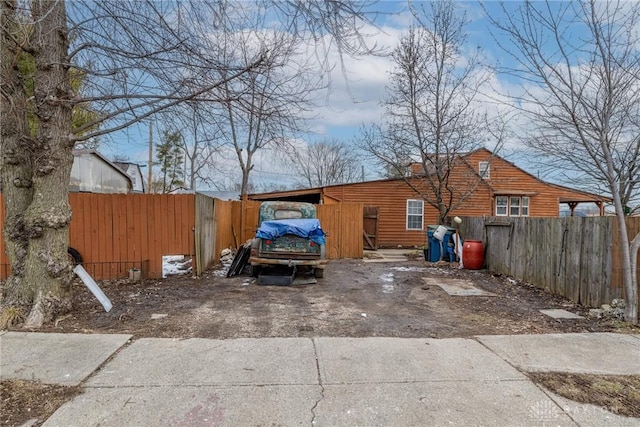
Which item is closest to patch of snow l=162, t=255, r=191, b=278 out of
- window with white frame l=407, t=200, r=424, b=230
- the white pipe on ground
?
the white pipe on ground

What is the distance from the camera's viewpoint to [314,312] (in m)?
5.94

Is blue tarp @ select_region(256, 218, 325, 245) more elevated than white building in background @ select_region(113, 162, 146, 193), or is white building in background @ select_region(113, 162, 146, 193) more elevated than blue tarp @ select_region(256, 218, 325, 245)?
white building in background @ select_region(113, 162, 146, 193)

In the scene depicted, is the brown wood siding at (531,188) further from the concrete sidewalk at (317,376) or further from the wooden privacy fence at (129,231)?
the concrete sidewalk at (317,376)

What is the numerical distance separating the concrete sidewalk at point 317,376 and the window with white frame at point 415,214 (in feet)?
50.0

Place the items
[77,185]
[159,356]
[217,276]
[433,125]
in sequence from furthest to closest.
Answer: [433,125]
[77,185]
[217,276]
[159,356]

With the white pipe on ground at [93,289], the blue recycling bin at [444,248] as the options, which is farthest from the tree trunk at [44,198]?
the blue recycling bin at [444,248]

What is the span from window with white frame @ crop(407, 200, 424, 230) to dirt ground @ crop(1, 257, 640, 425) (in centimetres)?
1105

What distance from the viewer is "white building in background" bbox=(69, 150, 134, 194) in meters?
14.5

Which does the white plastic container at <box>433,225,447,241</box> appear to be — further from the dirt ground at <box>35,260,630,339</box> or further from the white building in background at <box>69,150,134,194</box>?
the white building in background at <box>69,150,134,194</box>

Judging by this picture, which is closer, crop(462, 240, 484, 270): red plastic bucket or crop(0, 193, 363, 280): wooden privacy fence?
crop(0, 193, 363, 280): wooden privacy fence

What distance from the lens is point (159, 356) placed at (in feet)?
12.9

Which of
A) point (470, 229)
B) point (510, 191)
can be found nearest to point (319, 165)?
point (510, 191)

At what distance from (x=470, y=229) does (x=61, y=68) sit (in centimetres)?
1125

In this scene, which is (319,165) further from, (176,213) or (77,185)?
(176,213)
